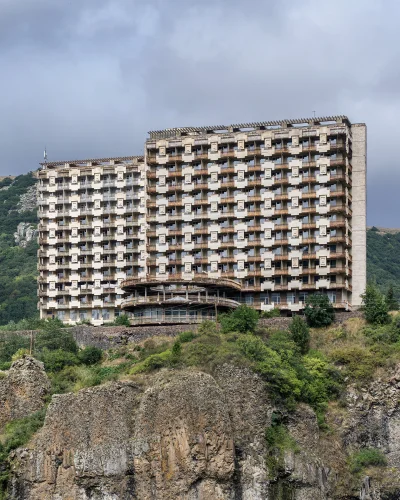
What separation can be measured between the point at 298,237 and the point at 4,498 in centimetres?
5544

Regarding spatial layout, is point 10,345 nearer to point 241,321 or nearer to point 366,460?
point 241,321

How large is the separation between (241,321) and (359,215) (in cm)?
3044

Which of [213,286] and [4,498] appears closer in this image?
[4,498]

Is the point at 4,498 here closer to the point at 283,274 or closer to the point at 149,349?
the point at 149,349

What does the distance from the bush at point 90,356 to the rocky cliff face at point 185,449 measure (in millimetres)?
17045

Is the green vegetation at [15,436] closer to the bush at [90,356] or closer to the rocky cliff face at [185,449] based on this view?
the rocky cliff face at [185,449]

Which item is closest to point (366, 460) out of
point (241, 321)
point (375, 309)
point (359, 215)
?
point (375, 309)

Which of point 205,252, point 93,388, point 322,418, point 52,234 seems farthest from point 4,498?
point 52,234

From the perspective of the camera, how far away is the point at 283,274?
472ft

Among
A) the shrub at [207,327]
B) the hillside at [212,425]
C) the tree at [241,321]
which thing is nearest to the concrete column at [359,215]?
the tree at [241,321]

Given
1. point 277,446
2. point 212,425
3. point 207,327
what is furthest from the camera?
point 207,327

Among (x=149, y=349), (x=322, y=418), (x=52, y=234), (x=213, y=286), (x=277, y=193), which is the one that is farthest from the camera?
(x=52, y=234)

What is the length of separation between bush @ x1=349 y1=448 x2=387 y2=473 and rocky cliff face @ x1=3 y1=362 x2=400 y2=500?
747 millimetres

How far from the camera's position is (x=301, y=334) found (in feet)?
404
